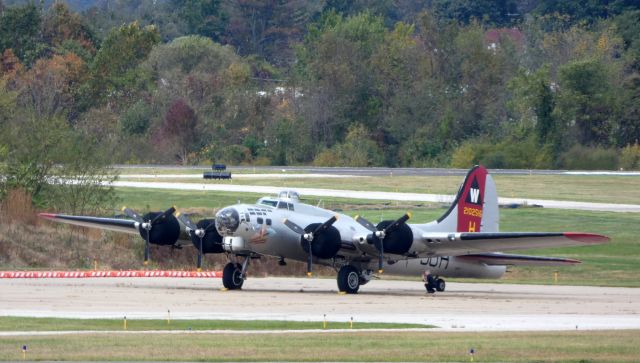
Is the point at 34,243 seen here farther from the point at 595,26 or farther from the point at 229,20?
the point at 229,20

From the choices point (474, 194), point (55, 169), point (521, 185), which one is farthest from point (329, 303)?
point (521, 185)

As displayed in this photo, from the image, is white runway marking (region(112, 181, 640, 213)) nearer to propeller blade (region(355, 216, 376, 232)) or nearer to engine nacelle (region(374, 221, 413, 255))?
propeller blade (region(355, 216, 376, 232))

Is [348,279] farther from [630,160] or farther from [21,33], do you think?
[21,33]

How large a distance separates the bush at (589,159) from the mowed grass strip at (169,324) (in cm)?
6710

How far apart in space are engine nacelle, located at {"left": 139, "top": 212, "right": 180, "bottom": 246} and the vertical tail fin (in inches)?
335

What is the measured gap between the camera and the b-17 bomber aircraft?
33.5 m

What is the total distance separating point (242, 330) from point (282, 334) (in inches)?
54.3

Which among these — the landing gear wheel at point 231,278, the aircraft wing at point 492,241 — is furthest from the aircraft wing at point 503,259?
the landing gear wheel at point 231,278

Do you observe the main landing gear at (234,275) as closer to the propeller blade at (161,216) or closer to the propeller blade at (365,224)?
the propeller blade at (161,216)

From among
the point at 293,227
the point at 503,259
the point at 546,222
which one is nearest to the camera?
the point at 293,227

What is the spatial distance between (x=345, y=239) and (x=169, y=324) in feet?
34.5

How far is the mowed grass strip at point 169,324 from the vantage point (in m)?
24.6

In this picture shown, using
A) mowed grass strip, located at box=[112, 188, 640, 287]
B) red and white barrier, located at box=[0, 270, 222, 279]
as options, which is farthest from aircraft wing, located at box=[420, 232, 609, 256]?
red and white barrier, located at box=[0, 270, 222, 279]

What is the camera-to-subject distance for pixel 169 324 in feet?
83.0
